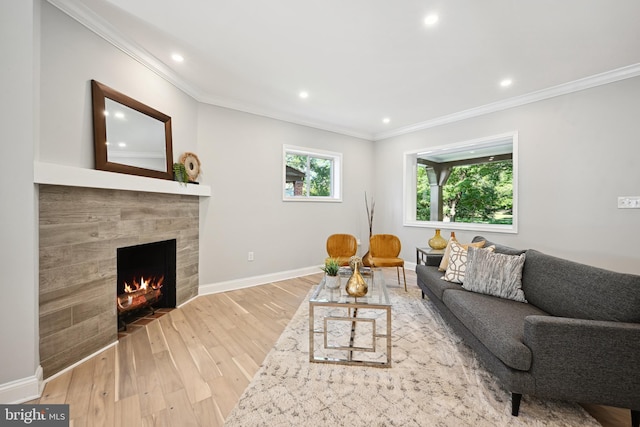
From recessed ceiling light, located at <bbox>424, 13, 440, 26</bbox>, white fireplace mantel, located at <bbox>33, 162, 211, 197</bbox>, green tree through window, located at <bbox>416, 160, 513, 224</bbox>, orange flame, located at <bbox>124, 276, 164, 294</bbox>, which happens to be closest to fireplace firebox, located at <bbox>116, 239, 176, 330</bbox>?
orange flame, located at <bbox>124, 276, 164, 294</bbox>

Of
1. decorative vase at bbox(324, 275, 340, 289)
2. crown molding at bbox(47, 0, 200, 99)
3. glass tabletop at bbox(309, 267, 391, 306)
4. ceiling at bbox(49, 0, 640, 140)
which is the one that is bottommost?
glass tabletop at bbox(309, 267, 391, 306)

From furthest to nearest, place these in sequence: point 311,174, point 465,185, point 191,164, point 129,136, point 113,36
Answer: point 311,174 → point 465,185 → point 191,164 → point 129,136 → point 113,36

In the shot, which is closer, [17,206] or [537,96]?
[17,206]

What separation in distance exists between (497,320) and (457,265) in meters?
0.94

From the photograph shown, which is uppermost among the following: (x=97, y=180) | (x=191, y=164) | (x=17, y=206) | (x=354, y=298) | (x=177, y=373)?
(x=191, y=164)

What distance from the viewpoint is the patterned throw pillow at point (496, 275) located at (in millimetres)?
2189

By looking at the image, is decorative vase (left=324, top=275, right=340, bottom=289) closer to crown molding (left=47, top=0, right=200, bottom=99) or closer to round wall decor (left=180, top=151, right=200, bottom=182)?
round wall decor (left=180, top=151, right=200, bottom=182)

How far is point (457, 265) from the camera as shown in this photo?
103 inches

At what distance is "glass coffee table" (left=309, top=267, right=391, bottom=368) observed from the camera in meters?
1.91

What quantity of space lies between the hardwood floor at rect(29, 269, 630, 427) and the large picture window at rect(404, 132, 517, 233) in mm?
2933

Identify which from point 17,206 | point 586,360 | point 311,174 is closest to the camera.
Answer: point 586,360

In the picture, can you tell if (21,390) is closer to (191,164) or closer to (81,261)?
(81,261)

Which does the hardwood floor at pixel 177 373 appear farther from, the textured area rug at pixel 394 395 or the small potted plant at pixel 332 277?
the small potted plant at pixel 332 277

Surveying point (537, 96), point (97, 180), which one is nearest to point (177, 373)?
point (97, 180)
